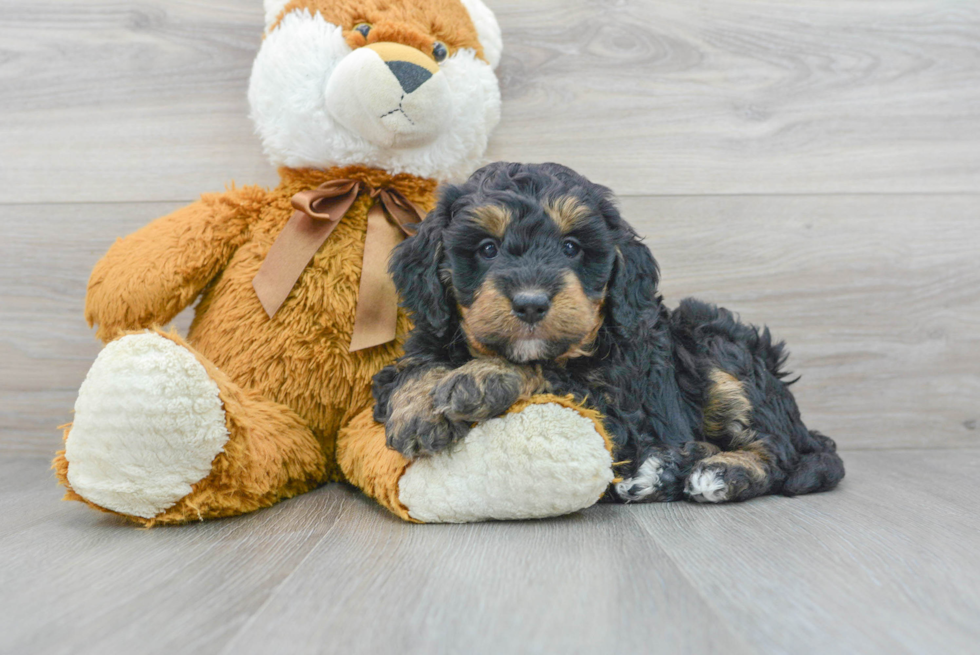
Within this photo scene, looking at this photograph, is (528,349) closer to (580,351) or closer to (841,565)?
(580,351)

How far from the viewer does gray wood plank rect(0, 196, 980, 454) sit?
2270 mm

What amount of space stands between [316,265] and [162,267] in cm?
36

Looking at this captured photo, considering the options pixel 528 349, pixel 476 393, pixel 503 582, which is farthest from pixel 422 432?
pixel 503 582

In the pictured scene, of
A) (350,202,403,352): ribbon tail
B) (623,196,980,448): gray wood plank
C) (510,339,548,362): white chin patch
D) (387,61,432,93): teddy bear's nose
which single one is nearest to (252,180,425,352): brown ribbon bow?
(350,202,403,352): ribbon tail

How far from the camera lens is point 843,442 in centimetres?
242

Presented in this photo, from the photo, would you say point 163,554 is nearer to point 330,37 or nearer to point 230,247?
point 230,247

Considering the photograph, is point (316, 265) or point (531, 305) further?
point (316, 265)

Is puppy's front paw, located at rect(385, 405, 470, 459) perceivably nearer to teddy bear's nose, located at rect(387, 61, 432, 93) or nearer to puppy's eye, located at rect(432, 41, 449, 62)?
teddy bear's nose, located at rect(387, 61, 432, 93)

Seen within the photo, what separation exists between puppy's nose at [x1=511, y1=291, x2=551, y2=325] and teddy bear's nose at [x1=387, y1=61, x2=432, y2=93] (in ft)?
2.14

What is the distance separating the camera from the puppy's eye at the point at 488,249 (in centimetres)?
147

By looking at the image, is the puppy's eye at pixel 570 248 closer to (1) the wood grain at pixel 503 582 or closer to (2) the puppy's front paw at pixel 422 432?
(2) the puppy's front paw at pixel 422 432

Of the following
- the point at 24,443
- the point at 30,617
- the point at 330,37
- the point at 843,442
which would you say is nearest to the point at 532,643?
the point at 30,617

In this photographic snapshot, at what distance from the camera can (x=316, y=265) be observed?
179cm

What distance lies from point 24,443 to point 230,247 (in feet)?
3.79
